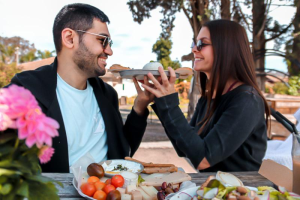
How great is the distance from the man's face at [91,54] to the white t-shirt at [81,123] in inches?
8.5

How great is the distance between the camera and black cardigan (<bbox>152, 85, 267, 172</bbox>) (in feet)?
5.39

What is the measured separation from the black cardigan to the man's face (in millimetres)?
777

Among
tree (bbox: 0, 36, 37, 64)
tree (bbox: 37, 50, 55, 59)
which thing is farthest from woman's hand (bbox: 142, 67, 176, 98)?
tree (bbox: 37, 50, 55, 59)

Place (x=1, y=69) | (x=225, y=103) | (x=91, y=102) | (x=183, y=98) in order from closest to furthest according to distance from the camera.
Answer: (x=225, y=103) → (x=91, y=102) → (x=1, y=69) → (x=183, y=98)

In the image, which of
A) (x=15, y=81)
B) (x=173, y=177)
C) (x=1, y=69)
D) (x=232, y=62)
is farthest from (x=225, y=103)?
(x=1, y=69)

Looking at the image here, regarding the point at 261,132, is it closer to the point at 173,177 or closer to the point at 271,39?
the point at 173,177

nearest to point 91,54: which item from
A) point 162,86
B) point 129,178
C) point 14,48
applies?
point 162,86

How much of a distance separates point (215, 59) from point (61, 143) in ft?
4.18

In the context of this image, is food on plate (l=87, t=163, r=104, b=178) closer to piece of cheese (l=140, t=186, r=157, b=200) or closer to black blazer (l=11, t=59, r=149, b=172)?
piece of cheese (l=140, t=186, r=157, b=200)

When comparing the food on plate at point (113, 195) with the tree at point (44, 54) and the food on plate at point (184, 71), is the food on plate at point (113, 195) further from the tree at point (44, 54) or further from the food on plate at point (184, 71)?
the tree at point (44, 54)

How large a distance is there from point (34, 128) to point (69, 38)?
184 centimetres

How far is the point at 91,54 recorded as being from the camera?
2256mm

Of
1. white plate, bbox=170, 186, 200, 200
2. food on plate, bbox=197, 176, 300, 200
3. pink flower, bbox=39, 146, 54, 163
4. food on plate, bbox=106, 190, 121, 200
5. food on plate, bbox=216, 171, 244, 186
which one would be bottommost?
food on plate, bbox=106, 190, 121, 200

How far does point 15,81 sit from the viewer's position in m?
2.00
